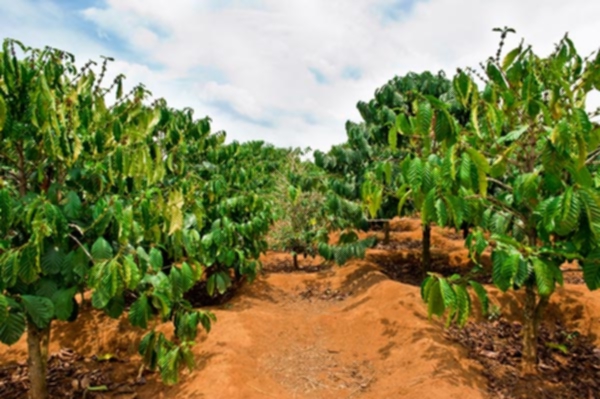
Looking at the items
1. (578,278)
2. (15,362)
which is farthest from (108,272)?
(578,278)

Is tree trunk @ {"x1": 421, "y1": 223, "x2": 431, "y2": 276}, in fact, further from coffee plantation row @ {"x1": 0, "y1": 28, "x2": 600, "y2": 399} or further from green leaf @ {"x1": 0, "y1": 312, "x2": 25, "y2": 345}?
green leaf @ {"x1": 0, "y1": 312, "x2": 25, "y2": 345}

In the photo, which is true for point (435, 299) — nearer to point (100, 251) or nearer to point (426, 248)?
point (100, 251)

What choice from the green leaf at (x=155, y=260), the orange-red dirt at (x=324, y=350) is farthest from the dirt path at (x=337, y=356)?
the green leaf at (x=155, y=260)

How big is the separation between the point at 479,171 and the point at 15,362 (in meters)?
5.07

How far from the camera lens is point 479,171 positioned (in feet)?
7.47

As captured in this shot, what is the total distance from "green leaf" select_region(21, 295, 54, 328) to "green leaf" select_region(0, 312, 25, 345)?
73 millimetres

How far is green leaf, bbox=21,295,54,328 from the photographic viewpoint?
237 cm

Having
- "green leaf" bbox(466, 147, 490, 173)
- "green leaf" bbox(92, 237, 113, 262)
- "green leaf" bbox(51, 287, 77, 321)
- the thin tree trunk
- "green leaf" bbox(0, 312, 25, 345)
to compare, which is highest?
"green leaf" bbox(466, 147, 490, 173)

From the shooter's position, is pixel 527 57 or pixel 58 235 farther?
pixel 527 57

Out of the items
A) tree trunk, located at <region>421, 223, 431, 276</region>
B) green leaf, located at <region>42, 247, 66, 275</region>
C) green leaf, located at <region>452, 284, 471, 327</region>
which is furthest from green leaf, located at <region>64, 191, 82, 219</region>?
tree trunk, located at <region>421, 223, 431, 276</region>

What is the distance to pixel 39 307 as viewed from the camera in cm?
240

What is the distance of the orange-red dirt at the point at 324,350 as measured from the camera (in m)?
3.79

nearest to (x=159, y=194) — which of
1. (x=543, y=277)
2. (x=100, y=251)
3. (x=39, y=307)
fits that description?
(x=100, y=251)

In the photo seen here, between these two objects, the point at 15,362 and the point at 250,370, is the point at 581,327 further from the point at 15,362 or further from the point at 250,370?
the point at 15,362
